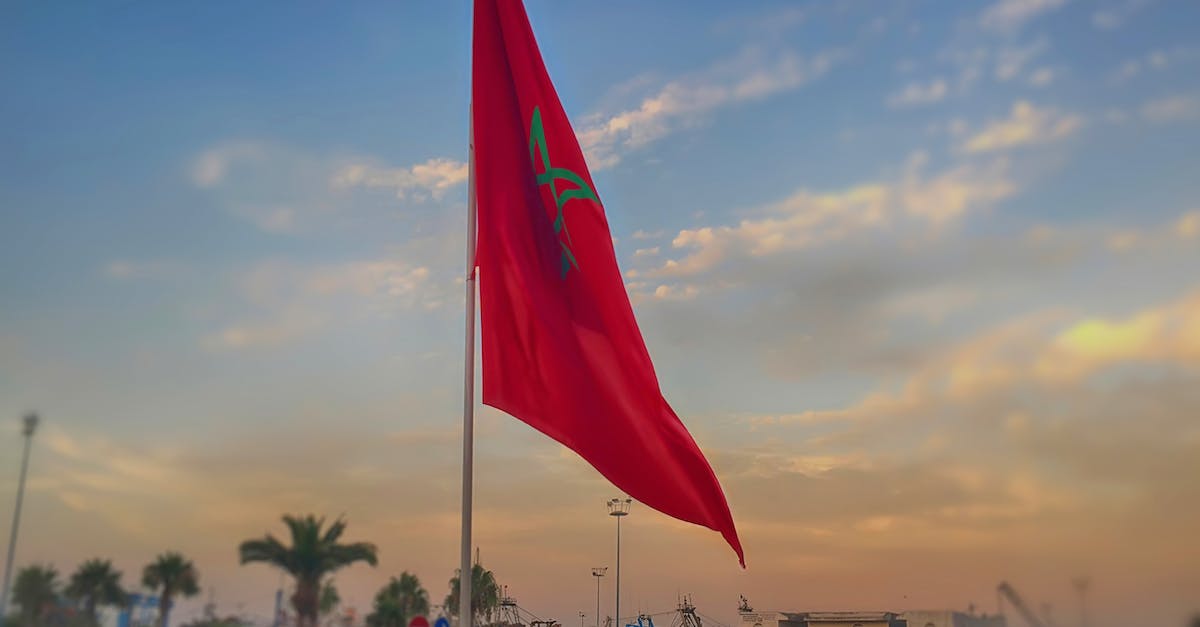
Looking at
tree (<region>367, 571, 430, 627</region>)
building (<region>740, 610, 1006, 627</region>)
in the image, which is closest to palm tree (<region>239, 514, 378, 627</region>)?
tree (<region>367, 571, 430, 627</region>)

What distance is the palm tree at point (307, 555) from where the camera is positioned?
1111 cm

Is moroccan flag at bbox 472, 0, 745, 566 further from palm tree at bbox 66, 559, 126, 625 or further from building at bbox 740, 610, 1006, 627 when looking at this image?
building at bbox 740, 610, 1006, 627

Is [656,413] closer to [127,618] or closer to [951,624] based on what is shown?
[127,618]

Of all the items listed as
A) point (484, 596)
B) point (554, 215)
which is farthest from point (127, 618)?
point (484, 596)

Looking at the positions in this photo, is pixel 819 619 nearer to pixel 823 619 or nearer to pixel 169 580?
pixel 823 619

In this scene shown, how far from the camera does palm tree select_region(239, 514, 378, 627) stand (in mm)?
11109

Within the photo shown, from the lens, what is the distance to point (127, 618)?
1151cm

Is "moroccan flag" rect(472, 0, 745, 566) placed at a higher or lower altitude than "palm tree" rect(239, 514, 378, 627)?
higher

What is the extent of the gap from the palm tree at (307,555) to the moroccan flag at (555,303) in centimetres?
236

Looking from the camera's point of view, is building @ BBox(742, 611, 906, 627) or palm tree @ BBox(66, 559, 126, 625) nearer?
palm tree @ BBox(66, 559, 126, 625)

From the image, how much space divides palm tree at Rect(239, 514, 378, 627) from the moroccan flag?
2.36 m

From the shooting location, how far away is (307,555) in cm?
1127

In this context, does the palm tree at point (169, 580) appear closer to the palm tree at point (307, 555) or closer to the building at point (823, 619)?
the palm tree at point (307, 555)

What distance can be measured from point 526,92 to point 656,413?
3.70 m
